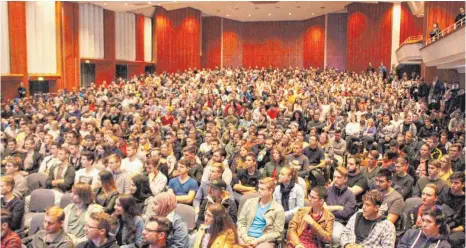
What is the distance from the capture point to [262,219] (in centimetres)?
425

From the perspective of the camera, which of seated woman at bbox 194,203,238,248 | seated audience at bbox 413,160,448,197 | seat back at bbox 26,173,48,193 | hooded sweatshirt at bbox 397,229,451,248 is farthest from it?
seat back at bbox 26,173,48,193

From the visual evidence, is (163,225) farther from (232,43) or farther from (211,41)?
(232,43)

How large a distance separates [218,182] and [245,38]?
2799 centimetres

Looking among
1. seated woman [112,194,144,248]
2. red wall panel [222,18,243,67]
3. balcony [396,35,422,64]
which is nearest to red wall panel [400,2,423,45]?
balcony [396,35,422,64]

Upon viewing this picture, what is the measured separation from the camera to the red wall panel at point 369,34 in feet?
81.8

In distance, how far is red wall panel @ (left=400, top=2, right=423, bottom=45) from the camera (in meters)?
24.1

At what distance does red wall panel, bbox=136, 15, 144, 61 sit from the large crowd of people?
612 inches

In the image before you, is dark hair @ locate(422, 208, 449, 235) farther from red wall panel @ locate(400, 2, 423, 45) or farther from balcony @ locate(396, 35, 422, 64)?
red wall panel @ locate(400, 2, 423, 45)

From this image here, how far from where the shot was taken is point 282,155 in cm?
602

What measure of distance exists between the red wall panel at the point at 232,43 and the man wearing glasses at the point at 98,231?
1110 inches

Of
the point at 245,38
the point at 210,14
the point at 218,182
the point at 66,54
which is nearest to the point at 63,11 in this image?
the point at 66,54

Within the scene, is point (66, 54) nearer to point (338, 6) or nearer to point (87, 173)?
point (338, 6)

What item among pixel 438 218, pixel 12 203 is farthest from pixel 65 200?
pixel 438 218

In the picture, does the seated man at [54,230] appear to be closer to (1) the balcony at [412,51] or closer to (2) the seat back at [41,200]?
(2) the seat back at [41,200]
